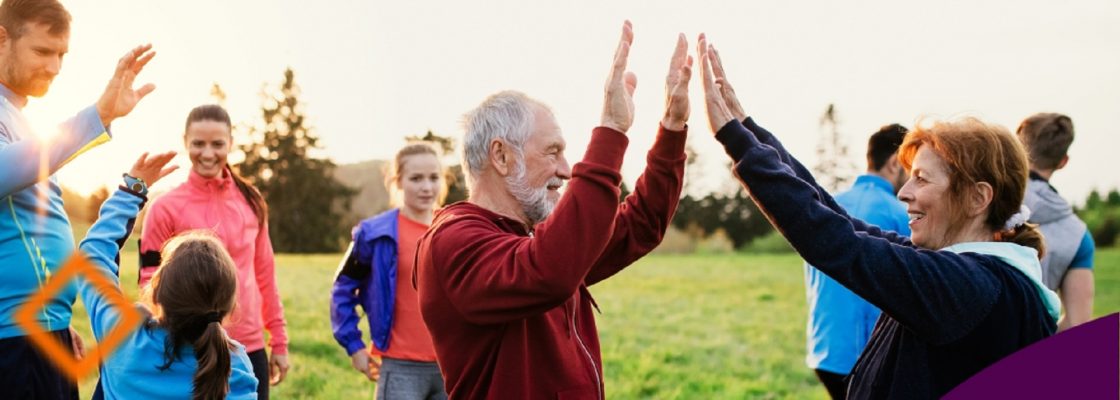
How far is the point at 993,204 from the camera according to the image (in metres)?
3.01

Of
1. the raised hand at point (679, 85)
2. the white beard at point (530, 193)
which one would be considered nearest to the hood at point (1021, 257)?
the raised hand at point (679, 85)

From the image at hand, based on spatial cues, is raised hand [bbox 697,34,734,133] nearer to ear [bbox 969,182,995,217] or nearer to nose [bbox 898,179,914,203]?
nose [bbox 898,179,914,203]

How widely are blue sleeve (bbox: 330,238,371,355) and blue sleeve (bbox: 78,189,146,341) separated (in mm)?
1876

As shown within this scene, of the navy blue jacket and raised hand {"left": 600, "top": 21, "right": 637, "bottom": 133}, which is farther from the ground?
raised hand {"left": 600, "top": 21, "right": 637, "bottom": 133}

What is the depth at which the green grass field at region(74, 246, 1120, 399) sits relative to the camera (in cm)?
980

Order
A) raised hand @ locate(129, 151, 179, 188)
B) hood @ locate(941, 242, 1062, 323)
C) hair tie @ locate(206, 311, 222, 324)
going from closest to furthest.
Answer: hood @ locate(941, 242, 1062, 323) → hair tie @ locate(206, 311, 222, 324) → raised hand @ locate(129, 151, 179, 188)

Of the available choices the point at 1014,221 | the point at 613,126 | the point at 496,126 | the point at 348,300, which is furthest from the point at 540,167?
the point at 348,300

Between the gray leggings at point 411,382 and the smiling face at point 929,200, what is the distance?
297 cm

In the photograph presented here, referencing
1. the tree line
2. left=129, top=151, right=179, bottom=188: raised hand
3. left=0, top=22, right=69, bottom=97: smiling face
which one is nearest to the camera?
left=0, top=22, right=69, bottom=97: smiling face

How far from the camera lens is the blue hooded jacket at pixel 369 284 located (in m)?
5.42

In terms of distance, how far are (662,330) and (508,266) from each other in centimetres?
1287

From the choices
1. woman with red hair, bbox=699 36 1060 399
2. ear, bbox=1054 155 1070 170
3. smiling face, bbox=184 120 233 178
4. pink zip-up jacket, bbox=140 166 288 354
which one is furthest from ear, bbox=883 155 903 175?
smiling face, bbox=184 120 233 178

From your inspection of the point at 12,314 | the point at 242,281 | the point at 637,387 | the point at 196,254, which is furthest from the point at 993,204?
the point at 637,387

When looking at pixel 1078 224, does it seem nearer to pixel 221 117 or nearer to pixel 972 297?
pixel 972 297
